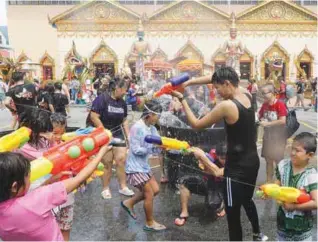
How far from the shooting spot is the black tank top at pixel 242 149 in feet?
9.46

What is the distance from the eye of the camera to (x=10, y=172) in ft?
5.98

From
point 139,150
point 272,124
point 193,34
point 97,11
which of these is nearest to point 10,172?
point 139,150

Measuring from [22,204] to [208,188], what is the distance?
2744 millimetres

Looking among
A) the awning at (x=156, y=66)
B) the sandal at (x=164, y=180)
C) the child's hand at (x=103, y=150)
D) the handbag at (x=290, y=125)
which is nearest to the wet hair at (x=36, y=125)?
the child's hand at (x=103, y=150)

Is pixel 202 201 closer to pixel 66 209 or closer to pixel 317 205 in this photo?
pixel 66 209

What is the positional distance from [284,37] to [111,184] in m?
25.7

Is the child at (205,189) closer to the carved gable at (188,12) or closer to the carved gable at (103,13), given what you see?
the carved gable at (188,12)

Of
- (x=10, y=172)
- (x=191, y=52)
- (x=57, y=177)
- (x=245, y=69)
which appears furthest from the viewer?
(x=245, y=69)

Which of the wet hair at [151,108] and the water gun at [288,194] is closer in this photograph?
the water gun at [288,194]

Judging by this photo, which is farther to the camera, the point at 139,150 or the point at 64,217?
the point at 139,150

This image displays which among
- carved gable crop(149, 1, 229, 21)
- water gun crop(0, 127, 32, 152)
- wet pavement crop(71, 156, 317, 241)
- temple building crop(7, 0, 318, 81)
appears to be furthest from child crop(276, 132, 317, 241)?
carved gable crop(149, 1, 229, 21)

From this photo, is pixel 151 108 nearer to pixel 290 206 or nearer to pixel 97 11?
pixel 290 206

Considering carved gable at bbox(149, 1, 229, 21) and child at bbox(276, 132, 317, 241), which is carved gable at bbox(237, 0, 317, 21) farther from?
child at bbox(276, 132, 317, 241)

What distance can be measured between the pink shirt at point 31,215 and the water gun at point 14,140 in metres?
0.92
